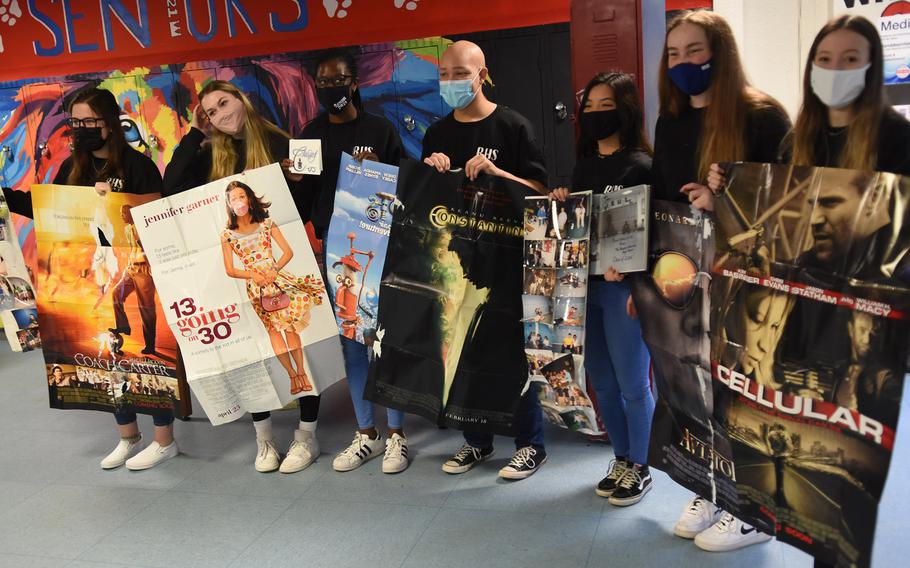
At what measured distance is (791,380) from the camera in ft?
6.39

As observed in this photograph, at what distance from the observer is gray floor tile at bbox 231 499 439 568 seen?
2.57 metres

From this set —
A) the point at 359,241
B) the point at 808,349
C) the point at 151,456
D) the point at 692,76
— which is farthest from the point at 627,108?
the point at 151,456

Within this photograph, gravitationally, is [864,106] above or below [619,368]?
above

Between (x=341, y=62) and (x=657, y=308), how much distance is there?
1547mm

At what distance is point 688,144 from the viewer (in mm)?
2338

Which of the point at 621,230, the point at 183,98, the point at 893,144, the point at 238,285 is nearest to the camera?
the point at 893,144

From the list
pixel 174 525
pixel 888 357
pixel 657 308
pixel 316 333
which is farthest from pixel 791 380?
pixel 174 525

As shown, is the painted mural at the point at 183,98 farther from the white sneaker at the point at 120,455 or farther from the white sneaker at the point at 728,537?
the white sneaker at the point at 728,537

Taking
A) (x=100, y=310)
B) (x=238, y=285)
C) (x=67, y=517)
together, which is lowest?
(x=67, y=517)

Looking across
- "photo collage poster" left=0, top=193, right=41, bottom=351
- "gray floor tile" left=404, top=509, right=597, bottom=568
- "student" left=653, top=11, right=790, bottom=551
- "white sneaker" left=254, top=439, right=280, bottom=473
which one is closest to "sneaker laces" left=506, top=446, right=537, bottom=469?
"gray floor tile" left=404, top=509, right=597, bottom=568

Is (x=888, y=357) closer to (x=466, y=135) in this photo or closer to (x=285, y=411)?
(x=466, y=135)

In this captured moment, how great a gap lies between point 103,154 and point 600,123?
212 cm

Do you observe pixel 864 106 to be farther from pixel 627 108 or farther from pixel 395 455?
pixel 395 455

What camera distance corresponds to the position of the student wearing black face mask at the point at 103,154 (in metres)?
3.19
